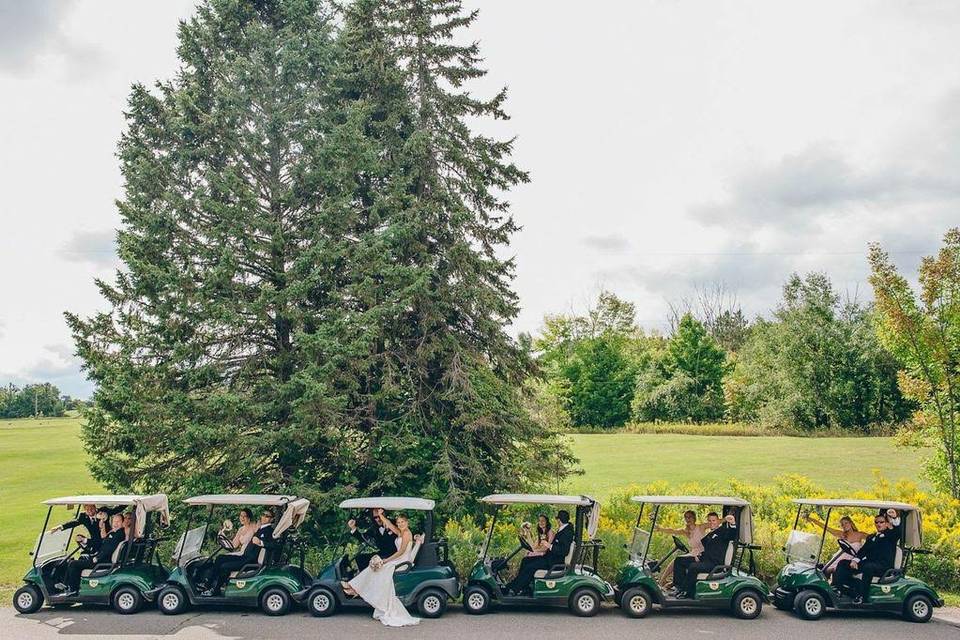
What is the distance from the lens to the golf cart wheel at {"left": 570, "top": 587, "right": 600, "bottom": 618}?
11406mm

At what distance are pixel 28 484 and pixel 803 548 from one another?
3299 centimetres

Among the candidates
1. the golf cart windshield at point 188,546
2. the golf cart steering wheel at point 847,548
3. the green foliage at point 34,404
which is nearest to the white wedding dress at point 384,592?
the golf cart windshield at point 188,546

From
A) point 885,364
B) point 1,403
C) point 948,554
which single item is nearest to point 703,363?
point 885,364

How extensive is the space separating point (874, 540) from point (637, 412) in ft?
156

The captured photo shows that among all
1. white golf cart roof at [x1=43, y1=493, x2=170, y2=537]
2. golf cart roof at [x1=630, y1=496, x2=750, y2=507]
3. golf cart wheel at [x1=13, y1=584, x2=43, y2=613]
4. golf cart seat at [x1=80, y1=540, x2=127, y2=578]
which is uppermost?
golf cart roof at [x1=630, y1=496, x2=750, y2=507]

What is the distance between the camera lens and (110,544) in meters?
12.0

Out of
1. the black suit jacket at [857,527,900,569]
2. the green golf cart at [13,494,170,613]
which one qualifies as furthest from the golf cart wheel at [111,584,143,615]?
the black suit jacket at [857,527,900,569]

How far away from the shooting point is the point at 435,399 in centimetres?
1672

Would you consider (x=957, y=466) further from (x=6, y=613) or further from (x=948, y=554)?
(x=6, y=613)

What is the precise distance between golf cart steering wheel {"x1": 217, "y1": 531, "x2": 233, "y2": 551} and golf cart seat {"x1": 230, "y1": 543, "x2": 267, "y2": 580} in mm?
492

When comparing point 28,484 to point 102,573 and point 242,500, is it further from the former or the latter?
point 242,500

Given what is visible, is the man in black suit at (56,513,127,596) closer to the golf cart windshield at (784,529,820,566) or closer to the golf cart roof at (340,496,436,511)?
the golf cart roof at (340,496,436,511)

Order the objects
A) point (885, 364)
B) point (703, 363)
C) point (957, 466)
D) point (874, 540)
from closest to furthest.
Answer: point (874, 540) → point (957, 466) → point (885, 364) → point (703, 363)

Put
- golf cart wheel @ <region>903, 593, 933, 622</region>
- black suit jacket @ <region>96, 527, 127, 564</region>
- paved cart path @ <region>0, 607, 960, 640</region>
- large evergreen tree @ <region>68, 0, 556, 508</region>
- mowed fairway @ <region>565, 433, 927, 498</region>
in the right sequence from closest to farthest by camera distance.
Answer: paved cart path @ <region>0, 607, 960, 640</region>, golf cart wheel @ <region>903, 593, 933, 622</region>, black suit jacket @ <region>96, 527, 127, 564</region>, large evergreen tree @ <region>68, 0, 556, 508</region>, mowed fairway @ <region>565, 433, 927, 498</region>
